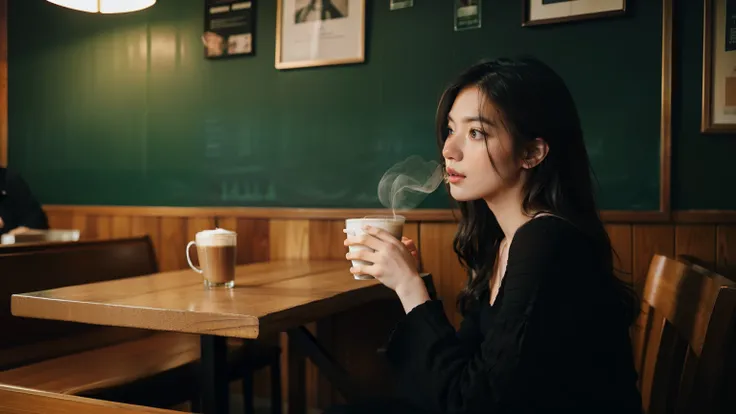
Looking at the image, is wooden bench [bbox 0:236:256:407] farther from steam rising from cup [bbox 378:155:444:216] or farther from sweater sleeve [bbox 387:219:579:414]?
sweater sleeve [bbox 387:219:579:414]

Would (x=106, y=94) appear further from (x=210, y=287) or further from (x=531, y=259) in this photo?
(x=531, y=259)

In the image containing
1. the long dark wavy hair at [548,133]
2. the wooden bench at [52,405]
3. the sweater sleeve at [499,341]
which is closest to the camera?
the wooden bench at [52,405]

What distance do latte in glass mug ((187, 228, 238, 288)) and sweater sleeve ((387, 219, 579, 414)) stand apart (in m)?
0.79

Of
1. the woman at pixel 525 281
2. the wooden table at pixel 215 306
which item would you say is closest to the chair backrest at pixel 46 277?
the wooden table at pixel 215 306

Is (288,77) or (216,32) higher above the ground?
(216,32)

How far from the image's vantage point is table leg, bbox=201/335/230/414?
→ 5.52 ft

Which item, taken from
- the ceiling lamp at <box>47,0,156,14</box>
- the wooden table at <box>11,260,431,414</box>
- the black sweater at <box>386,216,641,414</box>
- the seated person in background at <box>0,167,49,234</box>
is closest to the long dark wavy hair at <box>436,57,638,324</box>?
the black sweater at <box>386,216,641,414</box>

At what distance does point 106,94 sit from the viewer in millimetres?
3598

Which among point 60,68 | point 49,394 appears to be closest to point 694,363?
point 49,394

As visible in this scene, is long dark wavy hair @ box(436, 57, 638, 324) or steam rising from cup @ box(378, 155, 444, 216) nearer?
long dark wavy hair @ box(436, 57, 638, 324)

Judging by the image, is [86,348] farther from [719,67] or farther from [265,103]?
[719,67]

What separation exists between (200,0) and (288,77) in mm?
667

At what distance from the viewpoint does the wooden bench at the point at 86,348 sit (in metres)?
2.04

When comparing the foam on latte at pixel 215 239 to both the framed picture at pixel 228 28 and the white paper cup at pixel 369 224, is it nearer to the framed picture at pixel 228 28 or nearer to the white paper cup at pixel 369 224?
the white paper cup at pixel 369 224
